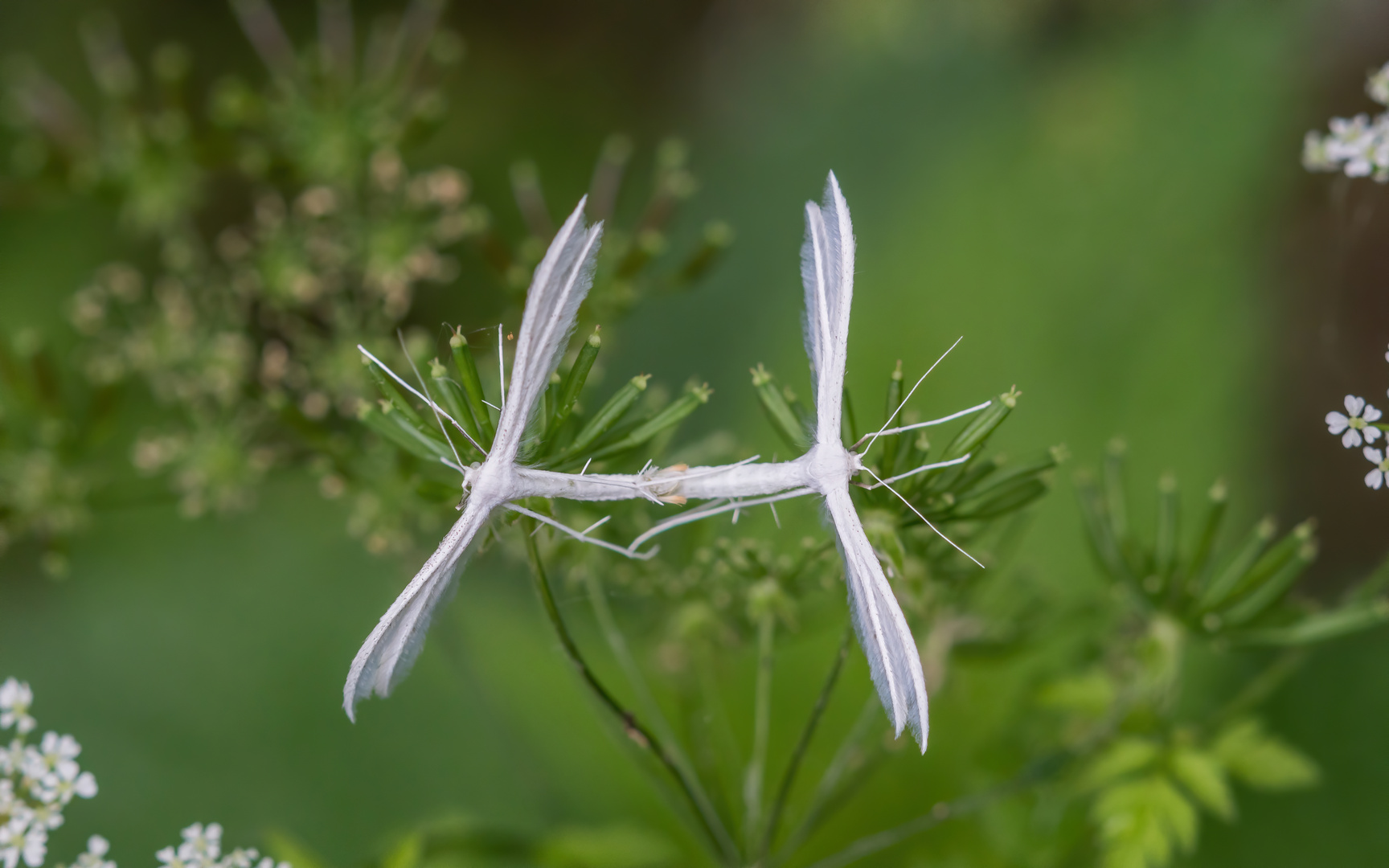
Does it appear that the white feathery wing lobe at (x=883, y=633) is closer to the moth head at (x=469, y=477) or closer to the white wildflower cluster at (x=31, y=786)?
the moth head at (x=469, y=477)

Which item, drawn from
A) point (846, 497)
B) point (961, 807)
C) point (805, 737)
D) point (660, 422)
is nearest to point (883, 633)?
point (846, 497)

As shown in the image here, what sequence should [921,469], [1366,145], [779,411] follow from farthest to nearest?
[1366,145] < [779,411] < [921,469]

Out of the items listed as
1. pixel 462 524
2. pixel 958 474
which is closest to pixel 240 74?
pixel 462 524

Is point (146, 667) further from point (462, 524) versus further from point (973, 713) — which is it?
point (973, 713)

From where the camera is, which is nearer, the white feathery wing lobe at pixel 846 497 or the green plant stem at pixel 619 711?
the white feathery wing lobe at pixel 846 497

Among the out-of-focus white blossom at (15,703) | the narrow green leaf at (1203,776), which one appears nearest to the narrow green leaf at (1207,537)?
the narrow green leaf at (1203,776)

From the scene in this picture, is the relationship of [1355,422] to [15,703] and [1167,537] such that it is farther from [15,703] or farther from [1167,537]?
[15,703]
